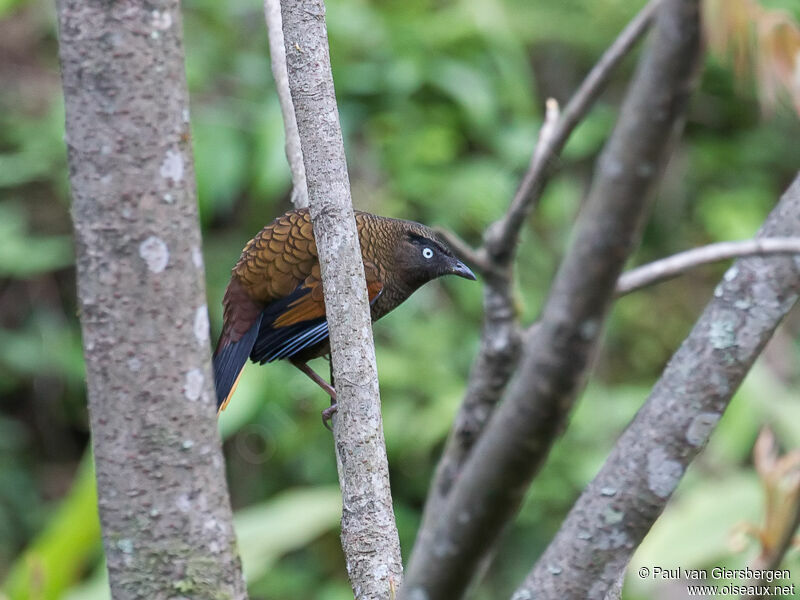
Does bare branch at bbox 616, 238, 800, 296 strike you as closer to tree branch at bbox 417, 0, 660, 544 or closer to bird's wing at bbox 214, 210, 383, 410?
tree branch at bbox 417, 0, 660, 544

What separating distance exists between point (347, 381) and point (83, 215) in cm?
67

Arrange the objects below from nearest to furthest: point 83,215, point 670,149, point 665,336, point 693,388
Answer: point 670,149 < point 83,215 < point 693,388 < point 665,336

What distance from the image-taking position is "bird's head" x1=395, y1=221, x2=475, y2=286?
3.22 meters

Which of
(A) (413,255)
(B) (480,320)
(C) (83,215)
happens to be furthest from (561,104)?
(C) (83,215)

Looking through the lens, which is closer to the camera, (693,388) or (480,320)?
(693,388)

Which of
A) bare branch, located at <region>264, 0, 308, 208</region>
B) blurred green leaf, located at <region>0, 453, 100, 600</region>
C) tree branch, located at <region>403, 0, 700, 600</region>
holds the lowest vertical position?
blurred green leaf, located at <region>0, 453, 100, 600</region>

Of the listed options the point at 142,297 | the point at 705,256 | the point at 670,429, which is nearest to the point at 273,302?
the point at 142,297

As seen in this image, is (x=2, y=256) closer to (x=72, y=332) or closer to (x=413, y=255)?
(x=72, y=332)

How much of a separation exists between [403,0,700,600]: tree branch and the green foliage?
3080 mm

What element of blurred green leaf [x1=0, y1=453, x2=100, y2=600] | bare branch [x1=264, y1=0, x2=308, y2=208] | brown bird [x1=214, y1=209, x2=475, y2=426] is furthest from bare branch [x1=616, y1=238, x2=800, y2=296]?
blurred green leaf [x1=0, y1=453, x2=100, y2=600]

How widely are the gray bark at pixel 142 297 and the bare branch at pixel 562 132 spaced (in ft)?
2.57

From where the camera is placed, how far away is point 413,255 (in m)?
3.23

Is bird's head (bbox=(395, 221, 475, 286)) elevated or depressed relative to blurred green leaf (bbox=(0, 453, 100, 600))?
elevated

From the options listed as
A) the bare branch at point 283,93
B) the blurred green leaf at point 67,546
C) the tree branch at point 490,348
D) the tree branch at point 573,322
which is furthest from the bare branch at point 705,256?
the blurred green leaf at point 67,546
